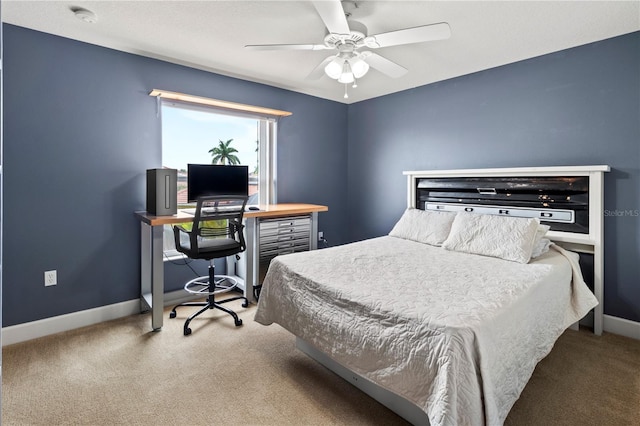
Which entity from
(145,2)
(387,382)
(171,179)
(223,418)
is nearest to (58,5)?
(145,2)

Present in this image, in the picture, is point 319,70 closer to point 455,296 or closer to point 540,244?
point 455,296

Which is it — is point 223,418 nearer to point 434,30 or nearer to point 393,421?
point 393,421

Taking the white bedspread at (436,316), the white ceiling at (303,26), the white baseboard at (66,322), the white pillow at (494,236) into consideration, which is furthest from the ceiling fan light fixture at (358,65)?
the white baseboard at (66,322)

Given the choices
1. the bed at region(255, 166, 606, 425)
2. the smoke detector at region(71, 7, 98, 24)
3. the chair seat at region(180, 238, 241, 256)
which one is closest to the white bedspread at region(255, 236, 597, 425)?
the bed at region(255, 166, 606, 425)

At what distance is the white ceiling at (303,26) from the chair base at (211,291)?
1.98m

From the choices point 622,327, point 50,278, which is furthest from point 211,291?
point 622,327

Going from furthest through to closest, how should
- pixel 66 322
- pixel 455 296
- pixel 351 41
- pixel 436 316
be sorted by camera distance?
1. pixel 66 322
2. pixel 351 41
3. pixel 455 296
4. pixel 436 316

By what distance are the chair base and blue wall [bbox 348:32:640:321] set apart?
206 centimetres

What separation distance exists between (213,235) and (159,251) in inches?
21.5

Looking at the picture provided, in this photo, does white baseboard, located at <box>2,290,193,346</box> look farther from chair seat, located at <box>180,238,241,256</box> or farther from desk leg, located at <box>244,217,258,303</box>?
desk leg, located at <box>244,217,258,303</box>

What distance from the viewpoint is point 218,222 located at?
338 centimetres

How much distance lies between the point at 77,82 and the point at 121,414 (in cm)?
256

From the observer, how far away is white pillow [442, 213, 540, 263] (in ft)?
8.94

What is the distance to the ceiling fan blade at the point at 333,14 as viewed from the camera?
1.93m
